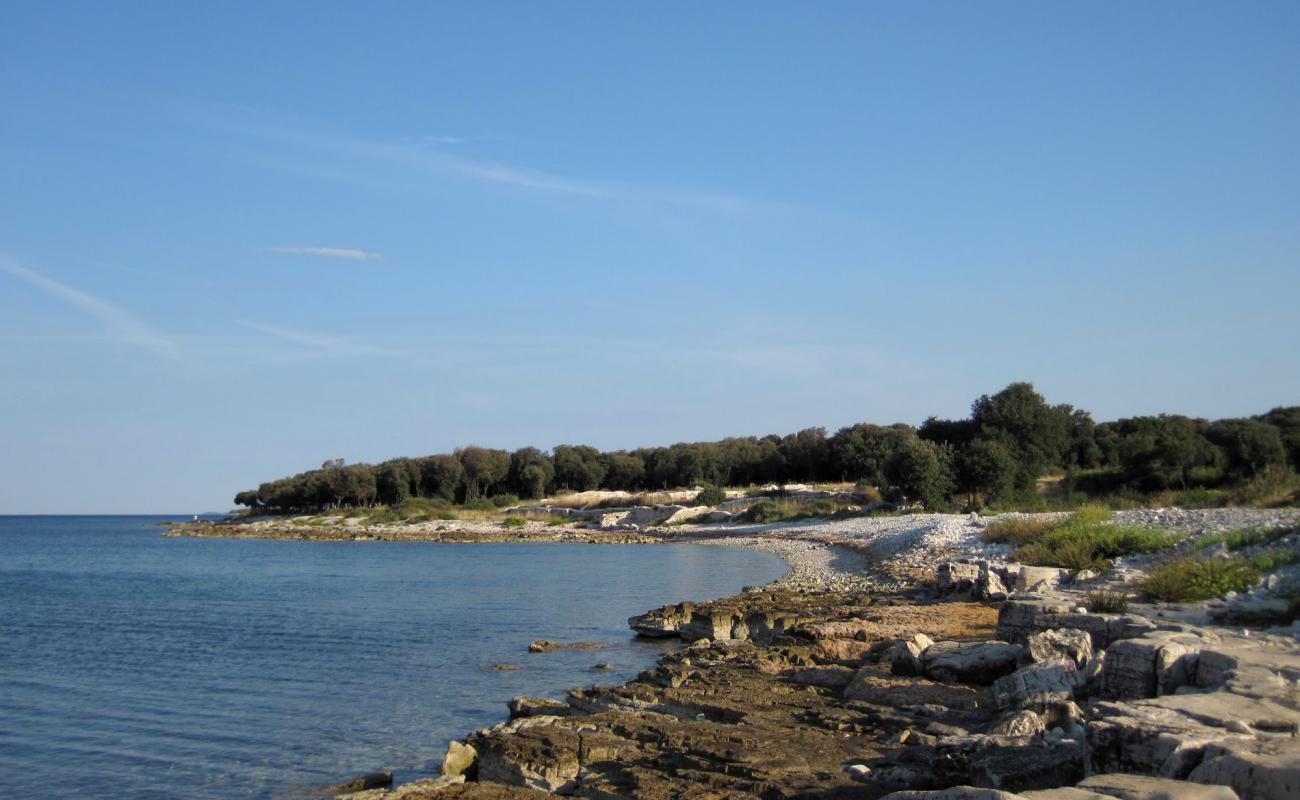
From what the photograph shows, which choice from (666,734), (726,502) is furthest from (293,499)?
(666,734)

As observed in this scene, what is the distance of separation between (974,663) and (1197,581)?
15.0ft

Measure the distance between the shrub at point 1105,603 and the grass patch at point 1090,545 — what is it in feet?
17.1

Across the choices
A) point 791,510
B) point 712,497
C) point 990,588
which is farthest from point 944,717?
point 712,497

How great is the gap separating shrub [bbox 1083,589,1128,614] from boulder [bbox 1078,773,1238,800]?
717 cm

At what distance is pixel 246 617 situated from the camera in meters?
25.3

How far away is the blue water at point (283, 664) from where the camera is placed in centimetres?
1127

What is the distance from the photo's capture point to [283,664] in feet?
58.9

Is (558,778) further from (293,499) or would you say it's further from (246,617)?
(293,499)

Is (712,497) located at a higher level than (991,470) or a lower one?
lower

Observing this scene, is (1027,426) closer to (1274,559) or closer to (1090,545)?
(1090,545)

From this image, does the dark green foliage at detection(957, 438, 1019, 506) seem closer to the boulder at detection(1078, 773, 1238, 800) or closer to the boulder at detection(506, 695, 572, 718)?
the boulder at detection(506, 695, 572, 718)

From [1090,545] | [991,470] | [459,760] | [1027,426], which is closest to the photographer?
[459,760]

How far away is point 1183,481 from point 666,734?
44172 millimetres

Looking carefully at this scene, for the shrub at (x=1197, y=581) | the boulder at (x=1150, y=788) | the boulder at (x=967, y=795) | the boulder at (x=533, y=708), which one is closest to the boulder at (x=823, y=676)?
the boulder at (x=533, y=708)
